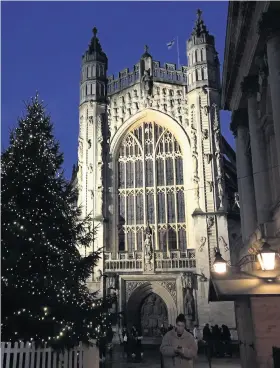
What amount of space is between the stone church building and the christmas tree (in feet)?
43.0

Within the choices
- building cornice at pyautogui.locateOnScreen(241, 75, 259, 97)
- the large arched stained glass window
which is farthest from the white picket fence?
the large arched stained glass window

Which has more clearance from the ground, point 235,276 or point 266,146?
point 266,146

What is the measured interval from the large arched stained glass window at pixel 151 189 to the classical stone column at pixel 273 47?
16.5 metres

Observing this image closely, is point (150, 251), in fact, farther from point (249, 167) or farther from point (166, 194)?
point (249, 167)

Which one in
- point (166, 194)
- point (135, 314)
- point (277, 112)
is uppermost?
point (166, 194)

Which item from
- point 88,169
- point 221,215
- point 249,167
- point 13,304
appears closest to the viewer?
point 13,304

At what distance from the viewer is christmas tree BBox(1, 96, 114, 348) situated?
8.92m

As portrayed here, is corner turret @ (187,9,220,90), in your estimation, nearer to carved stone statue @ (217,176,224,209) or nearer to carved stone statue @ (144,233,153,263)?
carved stone statue @ (217,176,224,209)

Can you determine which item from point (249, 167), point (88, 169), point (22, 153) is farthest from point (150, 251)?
point (22, 153)

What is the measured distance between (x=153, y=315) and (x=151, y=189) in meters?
7.77

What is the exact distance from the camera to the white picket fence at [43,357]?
8.07m

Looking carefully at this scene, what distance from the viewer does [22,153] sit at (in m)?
10.8

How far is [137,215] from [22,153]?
16.6 meters

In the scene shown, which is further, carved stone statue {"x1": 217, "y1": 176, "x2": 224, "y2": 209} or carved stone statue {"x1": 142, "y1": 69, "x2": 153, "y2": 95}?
carved stone statue {"x1": 142, "y1": 69, "x2": 153, "y2": 95}
